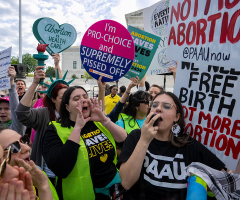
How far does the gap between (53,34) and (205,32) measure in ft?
9.43

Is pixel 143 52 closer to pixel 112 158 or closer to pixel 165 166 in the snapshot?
pixel 112 158

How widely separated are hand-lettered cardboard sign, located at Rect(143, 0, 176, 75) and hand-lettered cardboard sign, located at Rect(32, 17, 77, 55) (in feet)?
5.20

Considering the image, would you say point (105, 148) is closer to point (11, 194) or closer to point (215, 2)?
point (11, 194)

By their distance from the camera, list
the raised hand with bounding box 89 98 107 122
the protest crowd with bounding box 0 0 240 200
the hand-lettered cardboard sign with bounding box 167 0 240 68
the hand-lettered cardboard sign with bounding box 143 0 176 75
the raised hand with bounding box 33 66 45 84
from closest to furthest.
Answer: the protest crowd with bounding box 0 0 240 200
the hand-lettered cardboard sign with bounding box 167 0 240 68
the raised hand with bounding box 89 98 107 122
the raised hand with bounding box 33 66 45 84
the hand-lettered cardboard sign with bounding box 143 0 176 75

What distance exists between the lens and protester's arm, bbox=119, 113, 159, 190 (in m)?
1.36

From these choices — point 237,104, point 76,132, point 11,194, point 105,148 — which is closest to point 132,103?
point 105,148

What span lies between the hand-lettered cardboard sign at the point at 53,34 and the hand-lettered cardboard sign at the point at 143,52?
4.95 ft

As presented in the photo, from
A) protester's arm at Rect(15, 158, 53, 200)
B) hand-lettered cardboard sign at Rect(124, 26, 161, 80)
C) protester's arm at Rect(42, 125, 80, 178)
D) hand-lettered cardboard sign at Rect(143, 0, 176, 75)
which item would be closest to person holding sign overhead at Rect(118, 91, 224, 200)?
protester's arm at Rect(42, 125, 80, 178)

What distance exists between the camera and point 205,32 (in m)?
1.63

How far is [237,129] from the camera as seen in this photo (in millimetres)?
1471

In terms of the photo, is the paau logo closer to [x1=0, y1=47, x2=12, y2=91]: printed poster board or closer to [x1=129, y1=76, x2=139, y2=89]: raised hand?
[x1=129, y1=76, x2=139, y2=89]: raised hand

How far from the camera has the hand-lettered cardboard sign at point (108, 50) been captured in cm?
248

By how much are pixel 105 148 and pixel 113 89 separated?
5.10 m

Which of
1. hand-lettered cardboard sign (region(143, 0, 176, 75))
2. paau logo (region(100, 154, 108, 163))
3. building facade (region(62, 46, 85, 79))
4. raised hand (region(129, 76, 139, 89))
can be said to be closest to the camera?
paau logo (region(100, 154, 108, 163))
